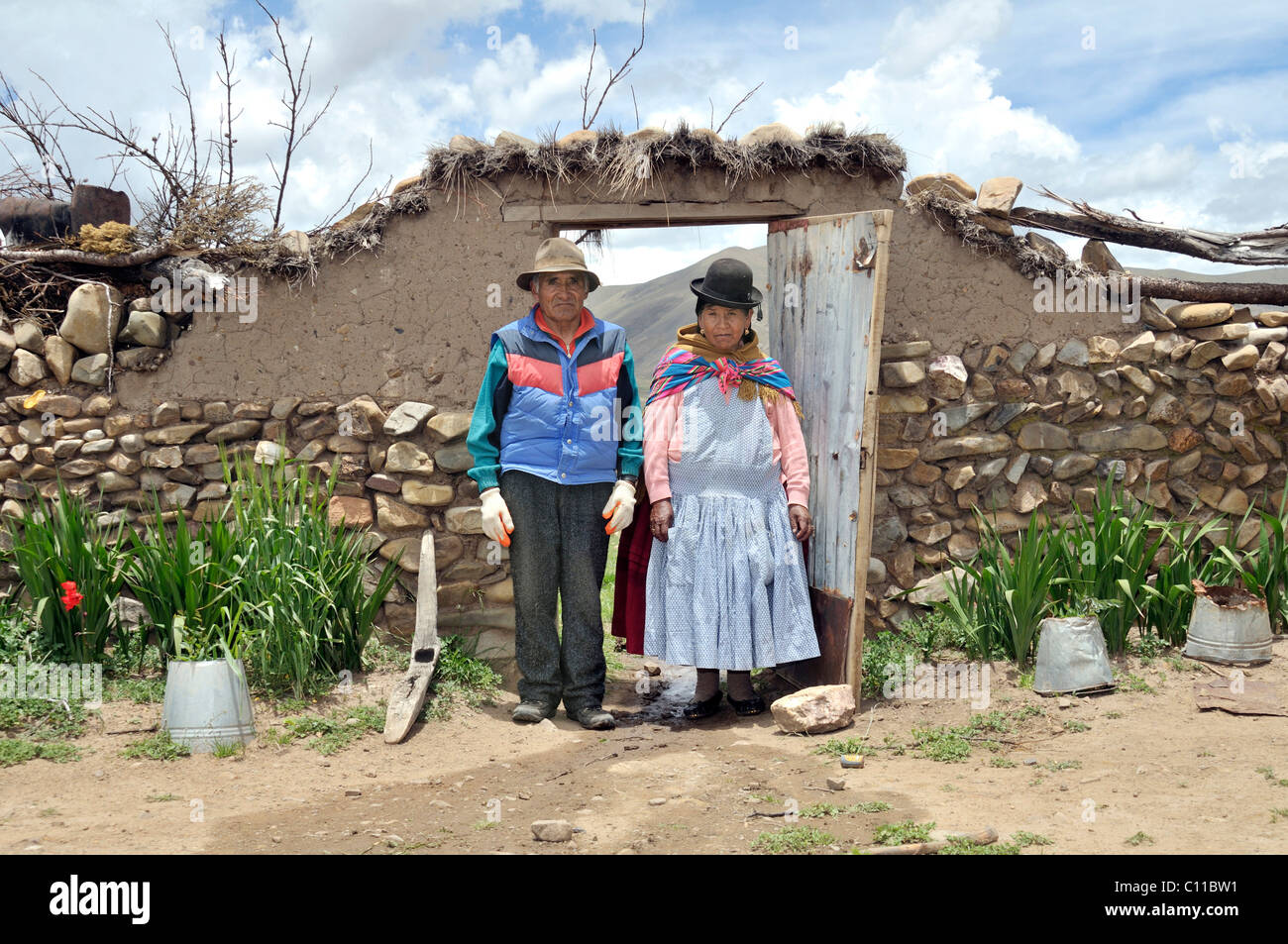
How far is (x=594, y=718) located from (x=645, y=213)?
259cm

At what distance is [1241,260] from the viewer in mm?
6164

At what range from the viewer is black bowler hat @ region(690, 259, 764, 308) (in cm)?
461

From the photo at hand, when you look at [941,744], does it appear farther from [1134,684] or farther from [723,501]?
[723,501]

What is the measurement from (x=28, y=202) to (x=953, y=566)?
17.6 feet

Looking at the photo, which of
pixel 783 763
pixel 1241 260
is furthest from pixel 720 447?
pixel 1241 260

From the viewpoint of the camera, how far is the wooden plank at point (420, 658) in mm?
4504

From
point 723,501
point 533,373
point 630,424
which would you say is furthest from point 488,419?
point 723,501

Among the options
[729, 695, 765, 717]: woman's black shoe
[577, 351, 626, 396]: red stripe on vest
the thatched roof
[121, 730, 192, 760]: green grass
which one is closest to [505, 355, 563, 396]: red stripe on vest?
[577, 351, 626, 396]: red stripe on vest

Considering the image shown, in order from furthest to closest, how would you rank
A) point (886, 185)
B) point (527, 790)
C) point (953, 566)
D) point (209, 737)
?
point (886, 185) → point (953, 566) → point (209, 737) → point (527, 790)

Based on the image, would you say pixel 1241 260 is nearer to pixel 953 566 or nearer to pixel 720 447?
pixel 953 566

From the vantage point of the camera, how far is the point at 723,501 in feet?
15.2

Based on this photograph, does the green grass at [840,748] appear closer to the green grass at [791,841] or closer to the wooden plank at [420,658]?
the green grass at [791,841]

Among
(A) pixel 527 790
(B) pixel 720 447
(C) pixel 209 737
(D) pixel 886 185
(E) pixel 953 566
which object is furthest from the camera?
(D) pixel 886 185

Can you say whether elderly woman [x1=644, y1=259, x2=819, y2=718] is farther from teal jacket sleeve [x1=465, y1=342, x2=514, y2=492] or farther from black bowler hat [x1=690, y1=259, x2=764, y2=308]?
teal jacket sleeve [x1=465, y1=342, x2=514, y2=492]
